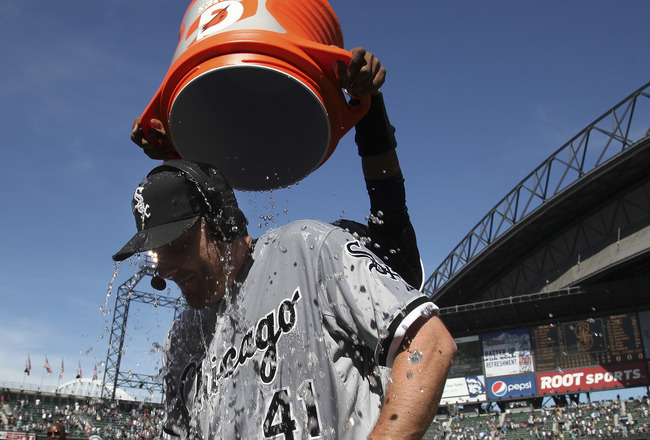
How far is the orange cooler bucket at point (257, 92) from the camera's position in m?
1.86

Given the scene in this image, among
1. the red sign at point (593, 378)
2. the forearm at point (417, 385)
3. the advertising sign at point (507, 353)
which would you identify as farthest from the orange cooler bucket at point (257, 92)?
the advertising sign at point (507, 353)

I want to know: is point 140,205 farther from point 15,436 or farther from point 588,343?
point 15,436

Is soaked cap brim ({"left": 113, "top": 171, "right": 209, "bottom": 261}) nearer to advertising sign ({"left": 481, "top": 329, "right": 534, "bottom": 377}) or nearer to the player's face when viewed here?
the player's face

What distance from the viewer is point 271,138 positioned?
2221 millimetres

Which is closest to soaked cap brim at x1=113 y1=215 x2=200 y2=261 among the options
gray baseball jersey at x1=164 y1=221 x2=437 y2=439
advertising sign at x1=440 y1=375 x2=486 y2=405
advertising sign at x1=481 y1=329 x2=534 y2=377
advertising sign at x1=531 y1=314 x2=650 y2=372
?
gray baseball jersey at x1=164 y1=221 x2=437 y2=439

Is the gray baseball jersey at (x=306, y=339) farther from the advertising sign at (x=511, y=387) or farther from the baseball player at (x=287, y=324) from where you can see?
the advertising sign at (x=511, y=387)

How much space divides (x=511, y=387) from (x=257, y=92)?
1150 inches

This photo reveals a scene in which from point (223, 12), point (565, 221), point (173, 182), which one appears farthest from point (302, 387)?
point (565, 221)

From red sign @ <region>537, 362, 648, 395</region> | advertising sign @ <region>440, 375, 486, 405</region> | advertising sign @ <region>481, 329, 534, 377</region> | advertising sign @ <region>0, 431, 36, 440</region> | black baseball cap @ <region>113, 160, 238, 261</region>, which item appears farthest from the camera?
advertising sign @ <region>440, 375, 486, 405</region>

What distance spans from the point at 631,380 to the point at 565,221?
8.17 m

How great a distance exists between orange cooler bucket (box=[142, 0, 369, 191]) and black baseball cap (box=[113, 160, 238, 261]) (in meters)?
0.32

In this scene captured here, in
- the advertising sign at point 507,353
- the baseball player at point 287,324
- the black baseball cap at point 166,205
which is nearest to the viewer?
the baseball player at point 287,324

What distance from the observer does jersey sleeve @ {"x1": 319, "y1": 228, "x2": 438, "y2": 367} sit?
148cm

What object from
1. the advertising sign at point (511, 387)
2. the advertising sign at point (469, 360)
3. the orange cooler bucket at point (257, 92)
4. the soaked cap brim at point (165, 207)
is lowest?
the soaked cap brim at point (165, 207)
